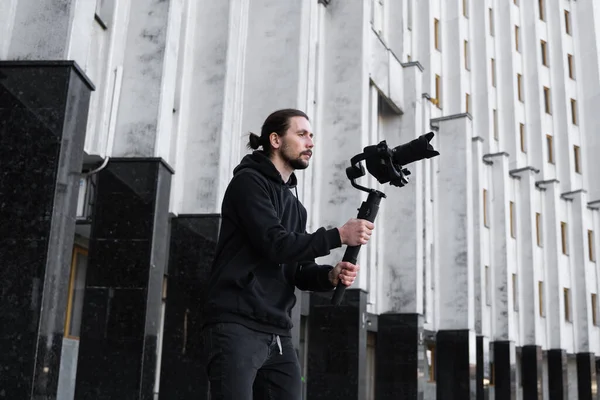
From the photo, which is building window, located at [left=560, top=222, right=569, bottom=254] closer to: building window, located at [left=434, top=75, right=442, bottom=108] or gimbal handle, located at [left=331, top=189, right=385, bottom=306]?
building window, located at [left=434, top=75, right=442, bottom=108]

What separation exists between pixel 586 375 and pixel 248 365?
35841 mm

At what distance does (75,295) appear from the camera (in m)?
15.6

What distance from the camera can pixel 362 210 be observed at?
3801mm

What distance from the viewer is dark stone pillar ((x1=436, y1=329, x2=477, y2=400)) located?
26234mm

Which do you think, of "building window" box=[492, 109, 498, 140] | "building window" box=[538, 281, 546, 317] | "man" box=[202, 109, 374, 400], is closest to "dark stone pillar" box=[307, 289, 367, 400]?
"man" box=[202, 109, 374, 400]

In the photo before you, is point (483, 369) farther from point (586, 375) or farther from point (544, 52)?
point (544, 52)

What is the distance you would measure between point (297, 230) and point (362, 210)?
0.56 m

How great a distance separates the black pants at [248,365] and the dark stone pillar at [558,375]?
3378cm

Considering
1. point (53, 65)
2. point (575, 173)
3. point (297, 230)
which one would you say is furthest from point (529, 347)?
point (297, 230)

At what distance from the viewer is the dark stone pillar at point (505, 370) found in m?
30.8

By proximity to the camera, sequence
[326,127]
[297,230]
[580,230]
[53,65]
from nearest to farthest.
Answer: [297,230], [53,65], [326,127], [580,230]

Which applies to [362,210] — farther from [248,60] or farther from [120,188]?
[248,60]

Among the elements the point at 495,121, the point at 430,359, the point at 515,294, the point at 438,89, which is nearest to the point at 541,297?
the point at 515,294

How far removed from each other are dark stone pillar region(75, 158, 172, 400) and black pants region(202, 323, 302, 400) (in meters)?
7.34
